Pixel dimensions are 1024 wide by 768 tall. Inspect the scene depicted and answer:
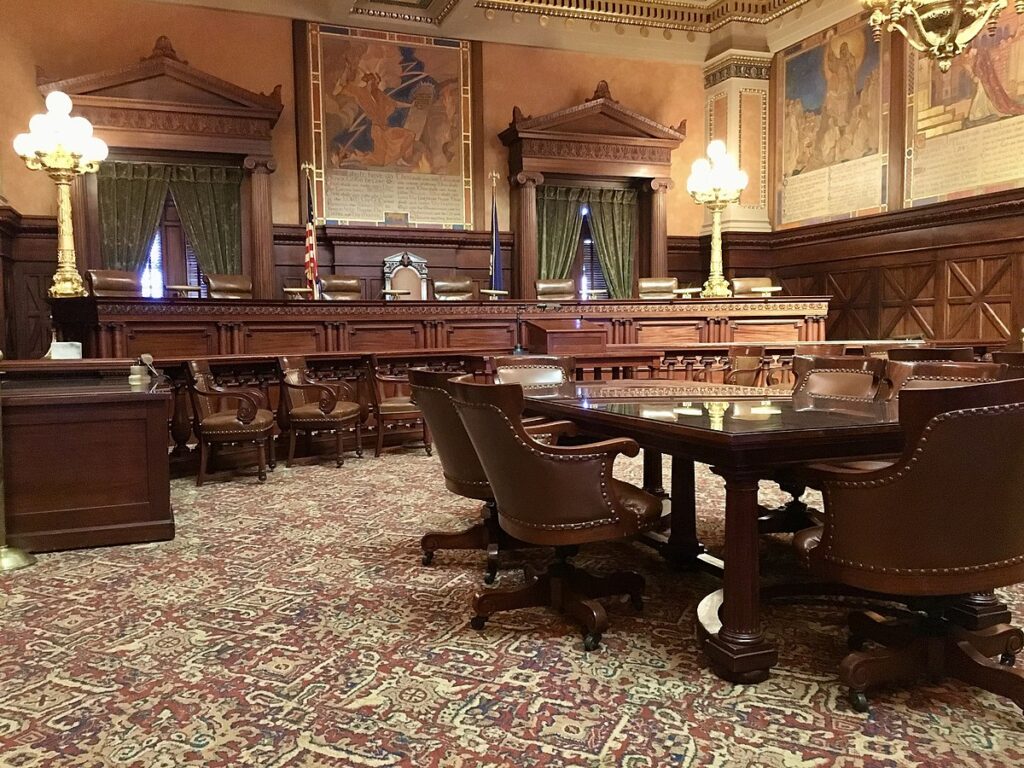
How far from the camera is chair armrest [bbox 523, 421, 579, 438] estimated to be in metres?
2.91

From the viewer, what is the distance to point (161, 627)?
2.84 meters

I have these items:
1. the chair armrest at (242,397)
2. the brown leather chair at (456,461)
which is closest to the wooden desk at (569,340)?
the chair armrest at (242,397)

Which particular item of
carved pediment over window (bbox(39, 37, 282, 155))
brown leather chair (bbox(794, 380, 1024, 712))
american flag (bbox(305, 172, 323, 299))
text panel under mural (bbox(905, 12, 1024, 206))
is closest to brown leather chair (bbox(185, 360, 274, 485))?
american flag (bbox(305, 172, 323, 299))

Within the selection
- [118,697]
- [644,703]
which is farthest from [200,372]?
[644,703]

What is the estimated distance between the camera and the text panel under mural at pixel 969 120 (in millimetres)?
8336

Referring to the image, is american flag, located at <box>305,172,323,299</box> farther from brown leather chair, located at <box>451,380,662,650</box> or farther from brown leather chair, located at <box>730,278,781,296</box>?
brown leather chair, located at <box>451,380,662,650</box>

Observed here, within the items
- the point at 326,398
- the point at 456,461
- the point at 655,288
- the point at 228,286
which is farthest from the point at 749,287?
the point at 456,461

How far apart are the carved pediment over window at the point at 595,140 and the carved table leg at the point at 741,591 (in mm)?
9088

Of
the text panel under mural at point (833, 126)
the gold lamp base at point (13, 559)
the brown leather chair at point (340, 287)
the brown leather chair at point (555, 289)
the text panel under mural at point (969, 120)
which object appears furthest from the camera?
the text panel under mural at point (833, 126)

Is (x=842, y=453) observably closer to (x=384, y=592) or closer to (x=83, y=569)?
(x=384, y=592)

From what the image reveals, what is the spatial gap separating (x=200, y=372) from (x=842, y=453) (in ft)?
15.8

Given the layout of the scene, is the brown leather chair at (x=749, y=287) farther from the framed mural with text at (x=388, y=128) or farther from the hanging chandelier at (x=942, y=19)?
the framed mural with text at (x=388, y=128)

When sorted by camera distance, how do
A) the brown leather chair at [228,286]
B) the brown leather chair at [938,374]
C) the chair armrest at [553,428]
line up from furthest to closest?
the brown leather chair at [228,286] < the brown leather chair at [938,374] < the chair armrest at [553,428]

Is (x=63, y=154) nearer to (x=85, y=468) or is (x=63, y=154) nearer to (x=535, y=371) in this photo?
(x=85, y=468)
